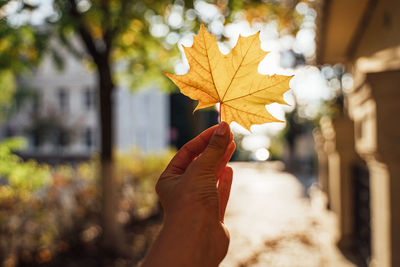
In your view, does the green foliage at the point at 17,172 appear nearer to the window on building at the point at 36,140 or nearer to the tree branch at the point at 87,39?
the tree branch at the point at 87,39

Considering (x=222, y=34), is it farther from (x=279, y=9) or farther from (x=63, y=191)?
(x=63, y=191)

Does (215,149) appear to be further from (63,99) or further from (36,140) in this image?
(36,140)

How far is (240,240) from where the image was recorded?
22.6ft

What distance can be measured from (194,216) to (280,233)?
7.11 metres

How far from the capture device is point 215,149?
109cm

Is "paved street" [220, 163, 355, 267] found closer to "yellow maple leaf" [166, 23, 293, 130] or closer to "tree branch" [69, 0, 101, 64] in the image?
"tree branch" [69, 0, 101, 64]

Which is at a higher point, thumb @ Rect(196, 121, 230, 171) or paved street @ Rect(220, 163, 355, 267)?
thumb @ Rect(196, 121, 230, 171)

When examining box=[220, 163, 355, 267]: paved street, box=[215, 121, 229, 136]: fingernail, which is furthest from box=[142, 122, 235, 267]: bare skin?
box=[220, 163, 355, 267]: paved street

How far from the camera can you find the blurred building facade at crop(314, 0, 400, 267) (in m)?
2.92

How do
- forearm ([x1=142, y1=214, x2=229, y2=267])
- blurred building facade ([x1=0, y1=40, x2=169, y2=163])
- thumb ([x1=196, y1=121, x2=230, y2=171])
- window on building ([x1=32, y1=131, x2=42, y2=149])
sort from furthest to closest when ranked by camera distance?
window on building ([x1=32, y1=131, x2=42, y2=149]) → blurred building facade ([x1=0, y1=40, x2=169, y2=163]) → thumb ([x1=196, y1=121, x2=230, y2=171]) → forearm ([x1=142, y1=214, x2=229, y2=267])

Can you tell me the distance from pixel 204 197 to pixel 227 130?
27cm

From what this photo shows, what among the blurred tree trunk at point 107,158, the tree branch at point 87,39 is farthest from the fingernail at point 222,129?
the blurred tree trunk at point 107,158

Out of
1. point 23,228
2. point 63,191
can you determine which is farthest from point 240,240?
point 23,228

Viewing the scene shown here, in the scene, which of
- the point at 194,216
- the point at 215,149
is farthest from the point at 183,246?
the point at 215,149
